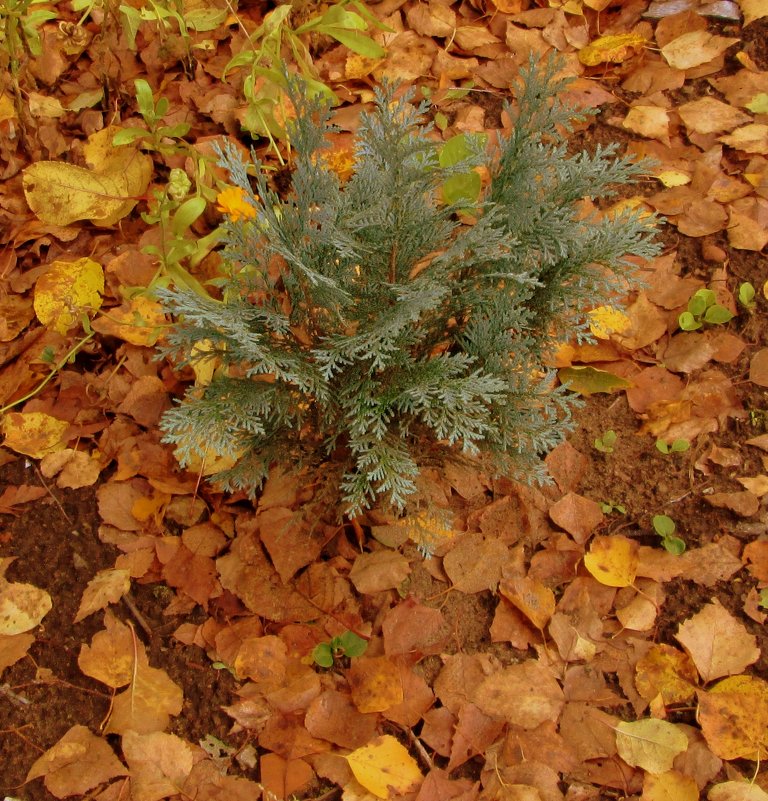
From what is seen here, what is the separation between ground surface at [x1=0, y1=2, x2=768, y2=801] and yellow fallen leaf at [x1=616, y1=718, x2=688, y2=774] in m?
0.02

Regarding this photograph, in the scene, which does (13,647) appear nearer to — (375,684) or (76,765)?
(76,765)

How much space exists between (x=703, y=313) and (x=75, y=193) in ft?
5.53

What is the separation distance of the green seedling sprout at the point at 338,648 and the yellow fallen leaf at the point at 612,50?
1936 millimetres

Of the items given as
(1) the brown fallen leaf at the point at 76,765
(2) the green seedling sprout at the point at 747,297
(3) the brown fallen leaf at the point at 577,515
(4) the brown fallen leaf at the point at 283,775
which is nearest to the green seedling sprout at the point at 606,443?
(3) the brown fallen leaf at the point at 577,515

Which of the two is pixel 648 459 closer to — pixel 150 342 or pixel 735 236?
pixel 735 236

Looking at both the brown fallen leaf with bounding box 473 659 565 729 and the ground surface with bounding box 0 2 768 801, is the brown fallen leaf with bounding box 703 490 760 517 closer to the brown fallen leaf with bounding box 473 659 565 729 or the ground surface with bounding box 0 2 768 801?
the ground surface with bounding box 0 2 768 801

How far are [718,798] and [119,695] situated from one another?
1.13 meters

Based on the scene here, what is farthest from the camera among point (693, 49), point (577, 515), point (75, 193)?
point (693, 49)

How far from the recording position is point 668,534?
5.92 ft

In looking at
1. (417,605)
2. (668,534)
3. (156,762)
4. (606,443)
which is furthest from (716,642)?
(156,762)

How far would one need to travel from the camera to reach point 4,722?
62.4 inches

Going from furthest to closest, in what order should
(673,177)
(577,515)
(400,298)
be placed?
(673,177) → (577,515) → (400,298)

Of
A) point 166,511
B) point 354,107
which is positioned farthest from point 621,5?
point 166,511

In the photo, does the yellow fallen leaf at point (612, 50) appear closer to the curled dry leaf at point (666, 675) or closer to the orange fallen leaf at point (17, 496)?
the curled dry leaf at point (666, 675)
